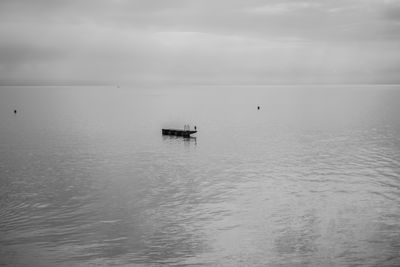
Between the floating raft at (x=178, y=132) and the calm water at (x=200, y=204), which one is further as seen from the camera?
the floating raft at (x=178, y=132)

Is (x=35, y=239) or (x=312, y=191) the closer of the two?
(x=35, y=239)

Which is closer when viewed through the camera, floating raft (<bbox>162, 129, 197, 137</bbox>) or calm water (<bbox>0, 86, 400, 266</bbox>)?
calm water (<bbox>0, 86, 400, 266</bbox>)

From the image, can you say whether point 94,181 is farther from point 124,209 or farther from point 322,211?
point 322,211

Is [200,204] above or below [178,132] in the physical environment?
below

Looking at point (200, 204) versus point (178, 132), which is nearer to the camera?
point (200, 204)

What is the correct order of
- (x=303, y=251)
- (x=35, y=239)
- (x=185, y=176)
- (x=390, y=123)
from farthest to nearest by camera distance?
1. (x=390, y=123)
2. (x=185, y=176)
3. (x=35, y=239)
4. (x=303, y=251)

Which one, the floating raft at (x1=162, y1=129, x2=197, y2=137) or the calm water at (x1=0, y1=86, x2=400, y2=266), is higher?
the floating raft at (x1=162, y1=129, x2=197, y2=137)

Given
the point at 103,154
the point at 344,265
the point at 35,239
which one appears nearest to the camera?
the point at 344,265

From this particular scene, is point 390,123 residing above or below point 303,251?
above

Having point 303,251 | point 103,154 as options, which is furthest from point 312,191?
point 103,154

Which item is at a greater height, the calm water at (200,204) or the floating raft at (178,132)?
the floating raft at (178,132)

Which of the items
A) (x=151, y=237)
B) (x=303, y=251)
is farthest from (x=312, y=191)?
(x=151, y=237)

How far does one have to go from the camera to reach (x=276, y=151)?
252 ft

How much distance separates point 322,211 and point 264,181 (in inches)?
529
